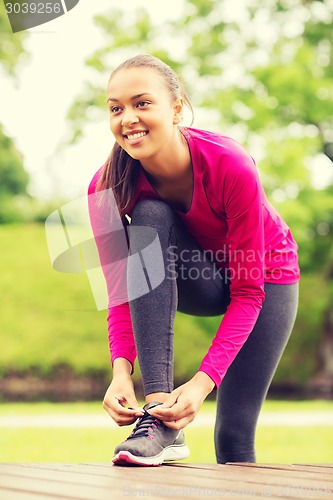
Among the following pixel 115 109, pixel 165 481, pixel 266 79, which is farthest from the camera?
pixel 266 79

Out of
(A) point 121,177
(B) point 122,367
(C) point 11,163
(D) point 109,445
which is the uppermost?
(C) point 11,163

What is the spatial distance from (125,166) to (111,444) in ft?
14.2

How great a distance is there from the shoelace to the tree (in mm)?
7343

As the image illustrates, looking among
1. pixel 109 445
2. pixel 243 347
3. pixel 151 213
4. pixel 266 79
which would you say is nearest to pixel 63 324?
pixel 266 79

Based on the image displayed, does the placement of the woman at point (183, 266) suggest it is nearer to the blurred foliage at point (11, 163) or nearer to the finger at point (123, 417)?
the finger at point (123, 417)

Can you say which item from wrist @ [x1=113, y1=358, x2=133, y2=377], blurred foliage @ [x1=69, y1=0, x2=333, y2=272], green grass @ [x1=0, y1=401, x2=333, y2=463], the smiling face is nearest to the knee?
the smiling face

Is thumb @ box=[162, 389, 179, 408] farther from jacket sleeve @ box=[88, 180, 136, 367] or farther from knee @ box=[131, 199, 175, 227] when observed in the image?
knee @ box=[131, 199, 175, 227]

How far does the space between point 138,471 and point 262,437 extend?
205 inches

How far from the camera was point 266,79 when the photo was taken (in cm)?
905

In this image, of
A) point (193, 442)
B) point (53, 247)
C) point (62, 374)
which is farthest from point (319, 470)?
point (62, 374)

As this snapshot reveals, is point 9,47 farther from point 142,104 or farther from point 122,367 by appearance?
point 122,367

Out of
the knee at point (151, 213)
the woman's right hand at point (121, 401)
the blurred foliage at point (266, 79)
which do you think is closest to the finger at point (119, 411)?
the woman's right hand at point (121, 401)

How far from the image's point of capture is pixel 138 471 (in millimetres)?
1312

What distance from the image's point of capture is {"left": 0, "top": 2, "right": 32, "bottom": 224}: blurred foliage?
9164mm
